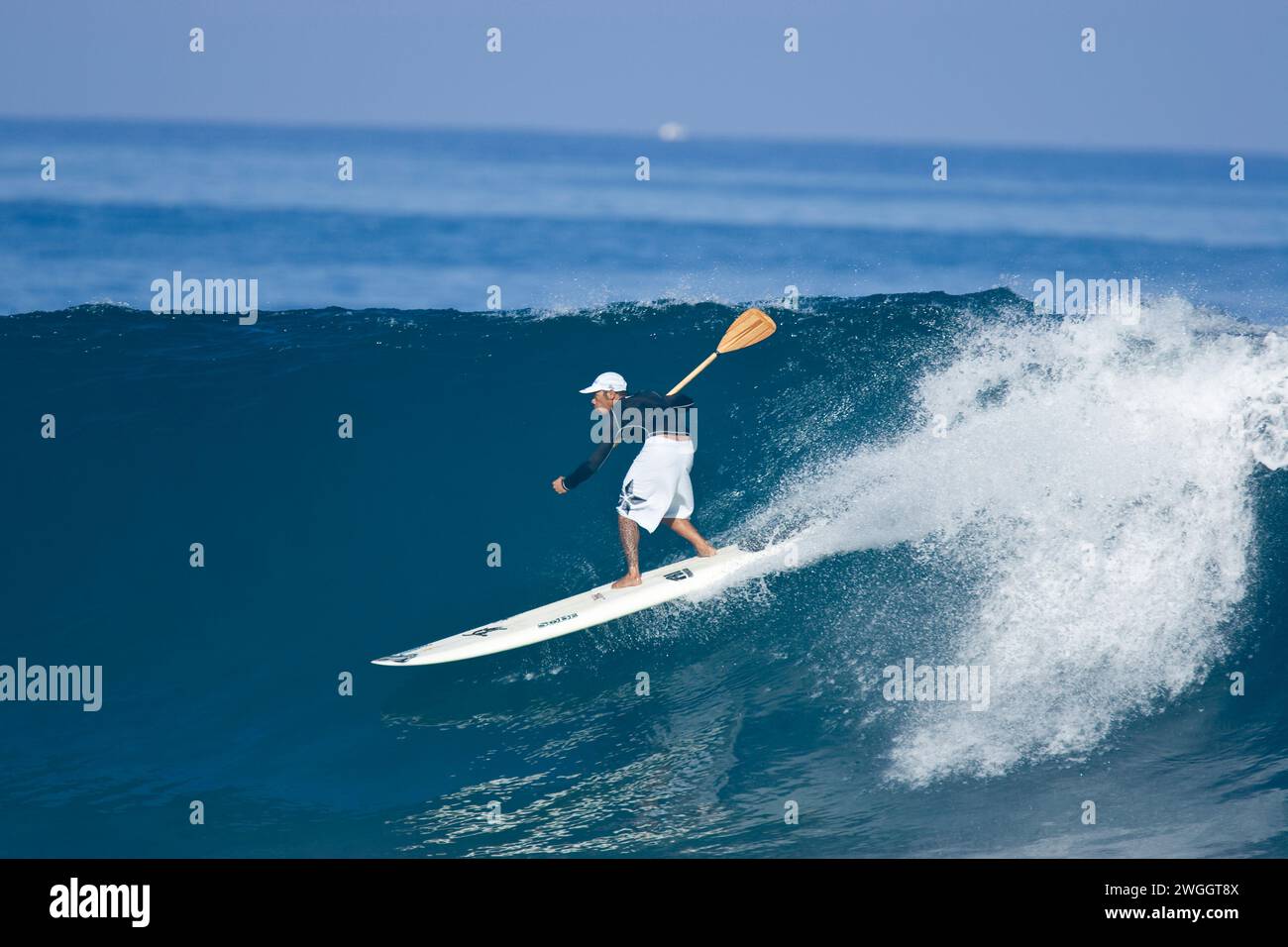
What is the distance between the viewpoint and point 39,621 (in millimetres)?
9422

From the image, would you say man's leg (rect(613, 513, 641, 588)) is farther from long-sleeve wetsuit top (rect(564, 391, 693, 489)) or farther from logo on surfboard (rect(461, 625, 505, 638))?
logo on surfboard (rect(461, 625, 505, 638))

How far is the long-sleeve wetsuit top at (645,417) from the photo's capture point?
342 inches

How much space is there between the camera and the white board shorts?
8789 mm

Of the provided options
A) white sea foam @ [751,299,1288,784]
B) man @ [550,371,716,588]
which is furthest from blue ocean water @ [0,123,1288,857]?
man @ [550,371,716,588]

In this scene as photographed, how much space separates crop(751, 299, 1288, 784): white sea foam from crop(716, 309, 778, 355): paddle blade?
1.15m

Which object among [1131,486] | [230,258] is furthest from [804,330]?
[230,258]

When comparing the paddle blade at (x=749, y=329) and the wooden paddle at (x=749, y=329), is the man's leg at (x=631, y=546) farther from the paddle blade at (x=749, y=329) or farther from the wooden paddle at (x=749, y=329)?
the paddle blade at (x=749, y=329)

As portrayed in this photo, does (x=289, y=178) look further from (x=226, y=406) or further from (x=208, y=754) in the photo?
(x=208, y=754)

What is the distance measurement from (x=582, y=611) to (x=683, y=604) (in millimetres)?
723

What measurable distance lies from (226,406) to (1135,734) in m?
7.64

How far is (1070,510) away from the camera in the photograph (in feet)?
31.0

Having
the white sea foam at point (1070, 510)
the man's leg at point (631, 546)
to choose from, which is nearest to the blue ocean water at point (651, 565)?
the white sea foam at point (1070, 510)

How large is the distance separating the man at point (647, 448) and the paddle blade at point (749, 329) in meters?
1.86

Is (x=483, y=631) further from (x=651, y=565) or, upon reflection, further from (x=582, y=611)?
(x=651, y=565)
